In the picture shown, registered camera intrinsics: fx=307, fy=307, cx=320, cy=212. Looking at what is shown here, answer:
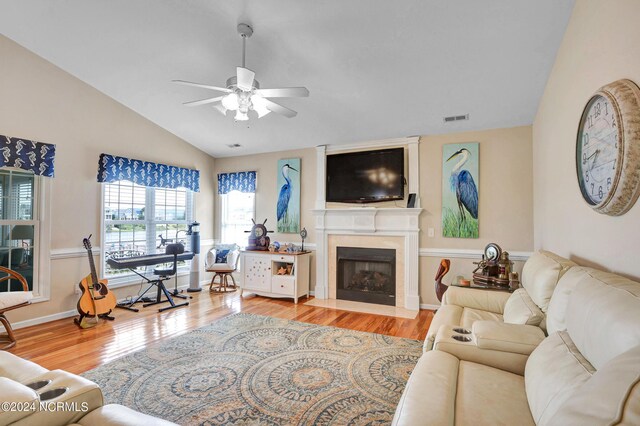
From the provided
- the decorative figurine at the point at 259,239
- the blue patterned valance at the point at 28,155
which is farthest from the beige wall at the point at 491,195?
the blue patterned valance at the point at 28,155

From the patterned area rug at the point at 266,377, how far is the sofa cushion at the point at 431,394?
2.08 feet

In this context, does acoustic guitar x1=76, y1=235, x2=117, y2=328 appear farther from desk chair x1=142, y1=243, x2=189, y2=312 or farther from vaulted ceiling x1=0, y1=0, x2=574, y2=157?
vaulted ceiling x1=0, y1=0, x2=574, y2=157

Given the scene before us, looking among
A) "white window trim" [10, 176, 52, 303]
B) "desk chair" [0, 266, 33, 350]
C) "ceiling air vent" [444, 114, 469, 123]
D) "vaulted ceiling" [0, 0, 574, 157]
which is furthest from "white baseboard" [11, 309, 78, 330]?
"ceiling air vent" [444, 114, 469, 123]

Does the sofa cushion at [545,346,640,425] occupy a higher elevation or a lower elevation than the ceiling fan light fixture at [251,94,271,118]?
lower

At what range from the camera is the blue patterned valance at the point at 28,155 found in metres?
3.32

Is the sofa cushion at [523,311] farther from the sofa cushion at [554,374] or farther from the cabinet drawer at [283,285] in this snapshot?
the cabinet drawer at [283,285]

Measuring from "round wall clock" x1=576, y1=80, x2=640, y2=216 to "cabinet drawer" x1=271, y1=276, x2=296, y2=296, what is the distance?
371cm

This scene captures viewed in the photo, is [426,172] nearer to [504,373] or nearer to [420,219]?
[420,219]

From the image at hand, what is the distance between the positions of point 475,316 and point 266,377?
5.74 feet

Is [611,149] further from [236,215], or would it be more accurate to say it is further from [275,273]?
[236,215]

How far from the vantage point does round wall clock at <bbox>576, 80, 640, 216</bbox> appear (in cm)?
142

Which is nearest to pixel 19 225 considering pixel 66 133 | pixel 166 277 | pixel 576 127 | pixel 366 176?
pixel 66 133

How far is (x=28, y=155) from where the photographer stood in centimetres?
348

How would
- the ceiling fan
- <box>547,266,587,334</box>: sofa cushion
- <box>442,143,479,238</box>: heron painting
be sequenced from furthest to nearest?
<box>442,143,479,238</box>: heron painting → the ceiling fan → <box>547,266,587,334</box>: sofa cushion
